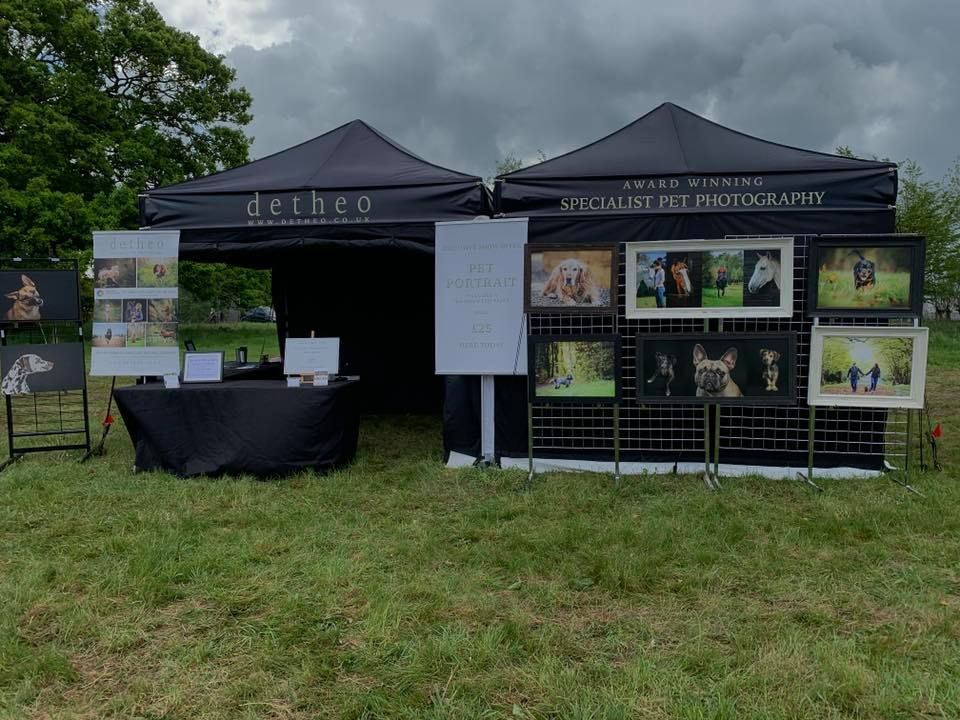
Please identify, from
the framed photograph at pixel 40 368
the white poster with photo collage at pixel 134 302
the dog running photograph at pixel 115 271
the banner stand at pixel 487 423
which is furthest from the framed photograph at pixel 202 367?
the banner stand at pixel 487 423

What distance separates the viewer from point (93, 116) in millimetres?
16297

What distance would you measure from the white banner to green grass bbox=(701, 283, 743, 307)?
1.23 meters

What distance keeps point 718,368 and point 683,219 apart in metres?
1.08

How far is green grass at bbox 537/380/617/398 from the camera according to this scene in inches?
163

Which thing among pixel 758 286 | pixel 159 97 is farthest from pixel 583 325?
pixel 159 97

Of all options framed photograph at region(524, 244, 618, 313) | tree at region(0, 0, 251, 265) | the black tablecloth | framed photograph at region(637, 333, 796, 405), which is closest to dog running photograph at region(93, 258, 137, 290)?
the black tablecloth

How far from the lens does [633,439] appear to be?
448 cm

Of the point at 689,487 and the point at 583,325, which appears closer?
the point at 689,487

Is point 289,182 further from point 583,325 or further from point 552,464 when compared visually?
point 552,464

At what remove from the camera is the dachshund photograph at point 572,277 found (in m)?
4.12

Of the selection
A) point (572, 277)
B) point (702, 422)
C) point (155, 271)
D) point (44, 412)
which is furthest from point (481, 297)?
point (44, 412)

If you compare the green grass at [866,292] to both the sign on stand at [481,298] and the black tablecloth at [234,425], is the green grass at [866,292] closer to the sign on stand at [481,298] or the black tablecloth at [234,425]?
the sign on stand at [481,298]

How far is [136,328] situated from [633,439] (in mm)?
3683

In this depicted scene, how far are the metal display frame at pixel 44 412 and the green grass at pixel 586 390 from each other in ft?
11.5
